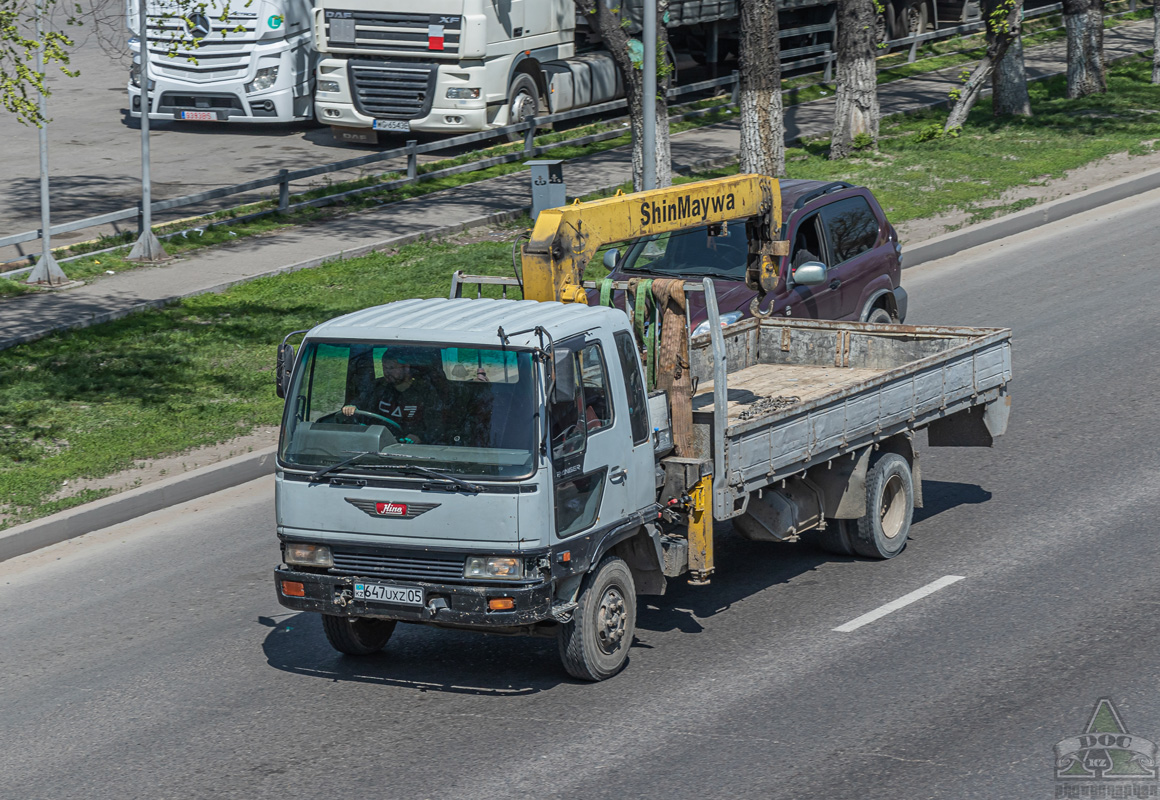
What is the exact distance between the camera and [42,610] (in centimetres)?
1005

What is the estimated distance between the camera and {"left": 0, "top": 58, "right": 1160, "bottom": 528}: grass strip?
42.4ft

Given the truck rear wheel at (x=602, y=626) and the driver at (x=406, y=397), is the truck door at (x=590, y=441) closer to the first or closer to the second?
the truck rear wheel at (x=602, y=626)

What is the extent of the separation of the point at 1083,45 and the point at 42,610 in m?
23.3

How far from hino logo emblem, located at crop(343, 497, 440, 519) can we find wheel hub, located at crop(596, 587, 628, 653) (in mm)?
1158

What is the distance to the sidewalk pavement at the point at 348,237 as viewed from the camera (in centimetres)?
1688

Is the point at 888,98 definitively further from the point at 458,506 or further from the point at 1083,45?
the point at 458,506

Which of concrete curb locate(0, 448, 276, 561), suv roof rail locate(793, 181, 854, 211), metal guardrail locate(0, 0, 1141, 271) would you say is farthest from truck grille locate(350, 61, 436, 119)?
concrete curb locate(0, 448, 276, 561)

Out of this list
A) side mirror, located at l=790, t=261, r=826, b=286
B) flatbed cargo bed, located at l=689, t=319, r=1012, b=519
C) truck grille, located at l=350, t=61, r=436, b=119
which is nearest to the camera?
flatbed cargo bed, located at l=689, t=319, r=1012, b=519

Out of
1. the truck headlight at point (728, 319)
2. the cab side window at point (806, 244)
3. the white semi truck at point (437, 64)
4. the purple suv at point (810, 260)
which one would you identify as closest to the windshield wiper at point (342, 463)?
the truck headlight at point (728, 319)

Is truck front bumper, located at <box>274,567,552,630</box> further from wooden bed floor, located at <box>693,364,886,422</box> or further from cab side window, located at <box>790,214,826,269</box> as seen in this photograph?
cab side window, located at <box>790,214,826,269</box>

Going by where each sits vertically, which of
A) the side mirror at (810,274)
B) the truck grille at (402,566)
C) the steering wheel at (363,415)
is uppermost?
the side mirror at (810,274)

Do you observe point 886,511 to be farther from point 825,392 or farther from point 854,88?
point 854,88

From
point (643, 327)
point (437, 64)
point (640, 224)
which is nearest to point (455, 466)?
point (643, 327)

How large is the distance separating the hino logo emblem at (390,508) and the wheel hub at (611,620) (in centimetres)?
116
